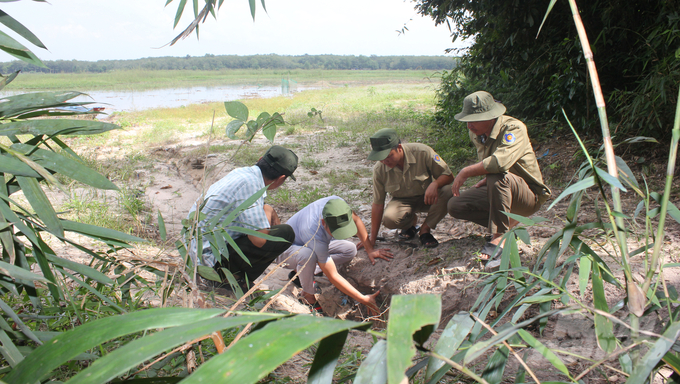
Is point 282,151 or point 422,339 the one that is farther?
point 282,151

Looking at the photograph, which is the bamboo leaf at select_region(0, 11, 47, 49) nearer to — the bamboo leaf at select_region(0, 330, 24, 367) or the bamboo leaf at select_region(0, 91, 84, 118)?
the bamboo leaf at select_region(0, 91, 84, 118)

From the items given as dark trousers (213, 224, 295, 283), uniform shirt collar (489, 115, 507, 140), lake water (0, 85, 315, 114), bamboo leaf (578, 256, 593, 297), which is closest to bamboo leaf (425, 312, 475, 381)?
bamboo leaf (578, 256, 593, 297)

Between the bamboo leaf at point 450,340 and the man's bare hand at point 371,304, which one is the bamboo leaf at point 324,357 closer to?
the bamboo leaf at point 450,340

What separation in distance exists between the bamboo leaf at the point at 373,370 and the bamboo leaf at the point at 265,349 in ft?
0.30

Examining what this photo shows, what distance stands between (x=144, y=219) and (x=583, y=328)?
3.94m

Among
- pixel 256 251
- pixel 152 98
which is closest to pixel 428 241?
pixel 256 251

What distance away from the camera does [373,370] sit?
55 centimetres

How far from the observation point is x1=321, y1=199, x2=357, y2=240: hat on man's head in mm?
2809

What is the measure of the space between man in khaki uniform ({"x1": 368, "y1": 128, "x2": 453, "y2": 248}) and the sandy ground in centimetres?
24

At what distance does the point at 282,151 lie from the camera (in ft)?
9.34

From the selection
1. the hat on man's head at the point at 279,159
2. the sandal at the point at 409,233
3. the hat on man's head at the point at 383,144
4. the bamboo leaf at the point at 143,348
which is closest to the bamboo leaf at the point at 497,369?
the bamboo leaf at the point at 143,348

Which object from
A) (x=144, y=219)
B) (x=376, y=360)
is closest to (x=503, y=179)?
(x=376, y=360)

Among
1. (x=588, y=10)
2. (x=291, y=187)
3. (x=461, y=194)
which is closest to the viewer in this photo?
(x=461, y=194)

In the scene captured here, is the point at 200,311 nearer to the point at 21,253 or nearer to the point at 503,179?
the point at 21,253
